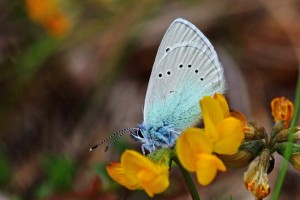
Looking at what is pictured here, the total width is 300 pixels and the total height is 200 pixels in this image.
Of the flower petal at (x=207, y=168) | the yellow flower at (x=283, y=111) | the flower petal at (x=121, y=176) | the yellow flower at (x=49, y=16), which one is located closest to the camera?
the flower petal at (x=207, y=168)

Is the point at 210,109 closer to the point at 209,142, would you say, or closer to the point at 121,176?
the point at 209,142

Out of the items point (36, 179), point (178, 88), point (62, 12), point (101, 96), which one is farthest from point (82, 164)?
point (178, 88)

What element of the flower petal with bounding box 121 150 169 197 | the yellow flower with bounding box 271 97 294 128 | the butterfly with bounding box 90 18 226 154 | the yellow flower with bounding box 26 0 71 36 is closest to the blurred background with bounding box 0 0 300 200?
the yellow flower with bounding box 26 0 71 36

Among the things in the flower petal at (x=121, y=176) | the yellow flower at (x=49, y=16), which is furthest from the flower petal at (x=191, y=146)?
the yellow flower at (x=49, y=16)

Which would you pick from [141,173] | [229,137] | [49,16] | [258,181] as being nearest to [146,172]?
[141,173]

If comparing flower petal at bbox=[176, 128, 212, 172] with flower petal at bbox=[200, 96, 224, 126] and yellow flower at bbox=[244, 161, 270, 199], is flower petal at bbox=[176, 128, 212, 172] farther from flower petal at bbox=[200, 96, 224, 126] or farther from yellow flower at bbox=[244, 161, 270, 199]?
yellow flower at bbox=[244, 161, 270, 199]

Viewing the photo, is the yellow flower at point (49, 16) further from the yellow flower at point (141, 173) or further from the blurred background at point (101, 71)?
the yellow flower at point (141, 173)

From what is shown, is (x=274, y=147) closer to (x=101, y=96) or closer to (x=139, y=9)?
(x=101, y=96)
